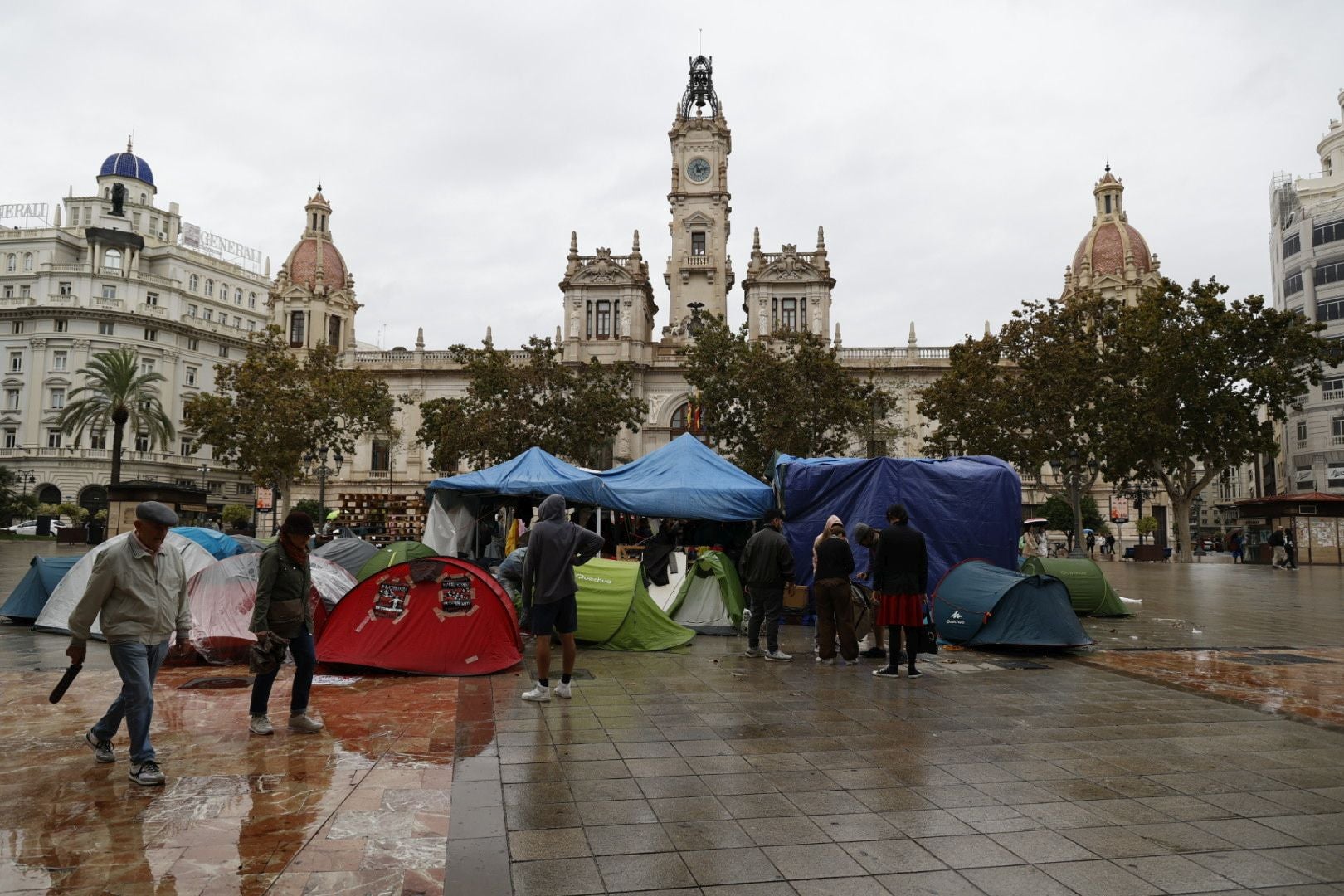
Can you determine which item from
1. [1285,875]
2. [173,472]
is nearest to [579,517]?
Result: [1285,875]

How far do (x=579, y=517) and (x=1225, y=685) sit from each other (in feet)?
43.9

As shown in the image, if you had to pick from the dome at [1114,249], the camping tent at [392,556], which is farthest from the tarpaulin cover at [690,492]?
the dome at [1114,249]

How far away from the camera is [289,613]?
6844 millimetres

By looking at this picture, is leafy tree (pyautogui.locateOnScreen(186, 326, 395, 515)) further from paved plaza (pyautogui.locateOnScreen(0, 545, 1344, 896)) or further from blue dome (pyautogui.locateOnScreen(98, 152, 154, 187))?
blue dome (pyautogui.locateOnScreen(98, 152, 154, 187))

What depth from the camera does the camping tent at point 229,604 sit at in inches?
398

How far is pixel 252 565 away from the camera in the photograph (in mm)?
10711

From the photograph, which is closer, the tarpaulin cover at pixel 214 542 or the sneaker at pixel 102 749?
the sneaker at pixel 102 749

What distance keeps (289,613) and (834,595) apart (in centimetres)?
603

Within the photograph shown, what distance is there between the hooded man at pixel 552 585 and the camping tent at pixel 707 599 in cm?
513

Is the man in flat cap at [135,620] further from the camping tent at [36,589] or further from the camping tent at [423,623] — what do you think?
the camping tent at [36,589]

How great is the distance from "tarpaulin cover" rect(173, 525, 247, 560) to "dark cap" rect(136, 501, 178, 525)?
21.4 ft

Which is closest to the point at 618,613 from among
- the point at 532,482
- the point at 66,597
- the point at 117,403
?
the point at 532,482

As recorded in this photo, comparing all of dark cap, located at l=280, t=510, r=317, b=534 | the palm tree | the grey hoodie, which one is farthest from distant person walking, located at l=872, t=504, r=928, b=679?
the palm tree

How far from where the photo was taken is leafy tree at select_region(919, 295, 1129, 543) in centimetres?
3303
